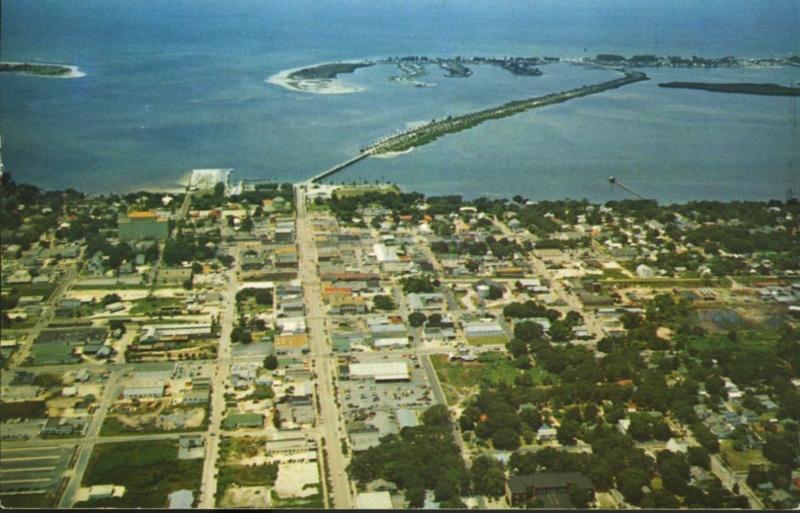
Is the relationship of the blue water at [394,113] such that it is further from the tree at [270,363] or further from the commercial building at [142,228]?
the tree at [270,363]

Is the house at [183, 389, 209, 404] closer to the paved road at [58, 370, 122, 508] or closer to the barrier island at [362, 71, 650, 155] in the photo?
the paved road at [58, 370, 122, 508]

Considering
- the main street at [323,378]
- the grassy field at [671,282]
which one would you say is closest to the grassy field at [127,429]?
the main street at [323,378]

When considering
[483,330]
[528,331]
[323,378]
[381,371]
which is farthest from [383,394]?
[528,331]

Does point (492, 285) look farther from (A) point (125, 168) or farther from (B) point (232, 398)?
(A) point (125, 168)

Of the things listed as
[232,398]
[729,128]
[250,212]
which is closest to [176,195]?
[250,212]

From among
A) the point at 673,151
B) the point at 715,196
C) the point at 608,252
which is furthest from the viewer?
the point at 673,151

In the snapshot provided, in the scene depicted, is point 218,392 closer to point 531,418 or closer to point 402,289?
point 531,418
